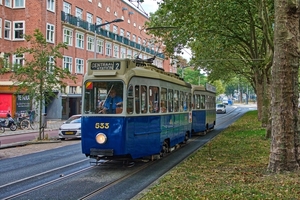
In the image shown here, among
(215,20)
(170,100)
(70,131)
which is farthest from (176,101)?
(70,131)

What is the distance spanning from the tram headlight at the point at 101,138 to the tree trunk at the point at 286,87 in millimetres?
4456

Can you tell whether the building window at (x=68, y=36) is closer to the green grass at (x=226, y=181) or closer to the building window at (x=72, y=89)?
the building window at (x=72, y=89)

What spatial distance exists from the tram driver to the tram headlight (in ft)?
2.14

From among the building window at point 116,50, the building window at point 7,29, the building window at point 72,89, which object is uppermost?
the building window at point 116,50

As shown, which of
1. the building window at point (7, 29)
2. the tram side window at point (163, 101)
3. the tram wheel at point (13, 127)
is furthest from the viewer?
the building window at point (7, 29)

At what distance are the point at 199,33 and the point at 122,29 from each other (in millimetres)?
41050

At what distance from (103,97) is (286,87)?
4.93 meters

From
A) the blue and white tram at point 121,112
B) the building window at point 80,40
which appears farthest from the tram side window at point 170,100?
the building window at point 80,40

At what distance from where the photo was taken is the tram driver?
1085 cm

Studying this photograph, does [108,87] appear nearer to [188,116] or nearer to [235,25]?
[188,116]

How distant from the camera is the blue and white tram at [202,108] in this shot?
21347 mm

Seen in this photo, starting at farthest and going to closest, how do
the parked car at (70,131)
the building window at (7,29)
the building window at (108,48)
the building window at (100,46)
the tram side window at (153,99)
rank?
the building window at (108,48) → the building window at (100,46) → the building window at (7,29) → the parked car at (70,131) → the tram side window at (153,99)

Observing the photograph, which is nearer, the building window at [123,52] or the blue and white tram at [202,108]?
the blue and white tram at [202,108]

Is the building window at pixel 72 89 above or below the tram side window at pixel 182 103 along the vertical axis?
above
